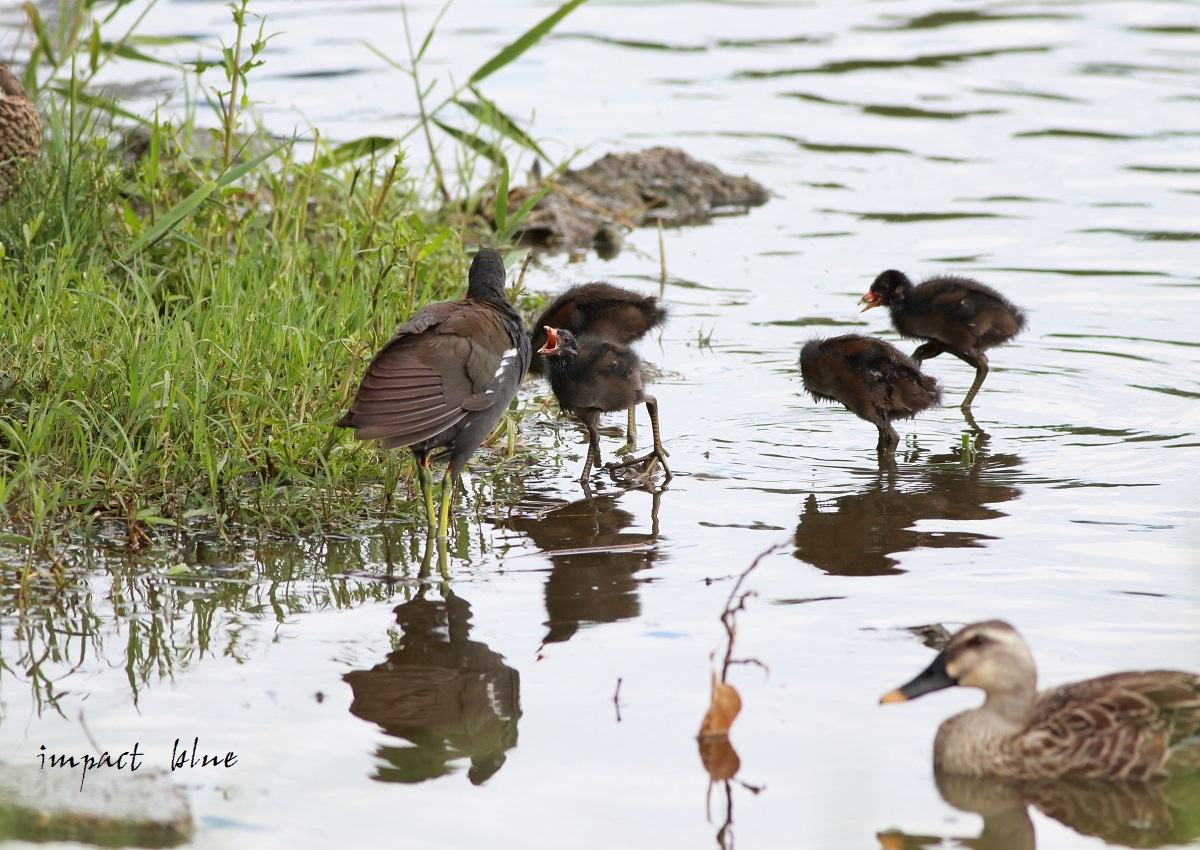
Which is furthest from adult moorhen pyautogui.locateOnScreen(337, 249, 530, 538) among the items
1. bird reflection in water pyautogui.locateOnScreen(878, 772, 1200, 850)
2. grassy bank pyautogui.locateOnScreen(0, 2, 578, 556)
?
bird reflection in water pyautogui.locateOnScreen(878, 772, 1200, 850)

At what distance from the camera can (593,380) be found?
6.68 metres

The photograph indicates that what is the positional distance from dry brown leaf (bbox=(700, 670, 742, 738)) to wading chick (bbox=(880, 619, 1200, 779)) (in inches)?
16.3

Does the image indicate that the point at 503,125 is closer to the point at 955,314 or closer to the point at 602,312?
the point at 602,312

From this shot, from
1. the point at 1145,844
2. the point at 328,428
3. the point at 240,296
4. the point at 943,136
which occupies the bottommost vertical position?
the point at 1145,844

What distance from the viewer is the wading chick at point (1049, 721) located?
395 cm

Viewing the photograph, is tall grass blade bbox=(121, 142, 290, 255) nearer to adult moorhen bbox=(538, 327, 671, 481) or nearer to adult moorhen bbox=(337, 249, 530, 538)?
adult moorhen bbox=(337, 249, 530, 538)

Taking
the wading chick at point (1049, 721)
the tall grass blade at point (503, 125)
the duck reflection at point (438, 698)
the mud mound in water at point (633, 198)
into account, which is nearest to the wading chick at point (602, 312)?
the tall grass blade at point (503, 125)

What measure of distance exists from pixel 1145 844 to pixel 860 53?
13136 millimetres

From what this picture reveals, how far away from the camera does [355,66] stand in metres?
15.2

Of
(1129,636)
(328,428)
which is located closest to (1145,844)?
(1129,636)

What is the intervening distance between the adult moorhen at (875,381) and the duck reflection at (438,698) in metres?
2.66

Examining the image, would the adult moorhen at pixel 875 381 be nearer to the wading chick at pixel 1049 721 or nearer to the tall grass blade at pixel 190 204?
the tall grass blade at pixel 190 204

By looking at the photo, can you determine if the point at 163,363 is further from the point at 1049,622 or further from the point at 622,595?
the point at 1049,622

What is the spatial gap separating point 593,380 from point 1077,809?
327 centimetres
